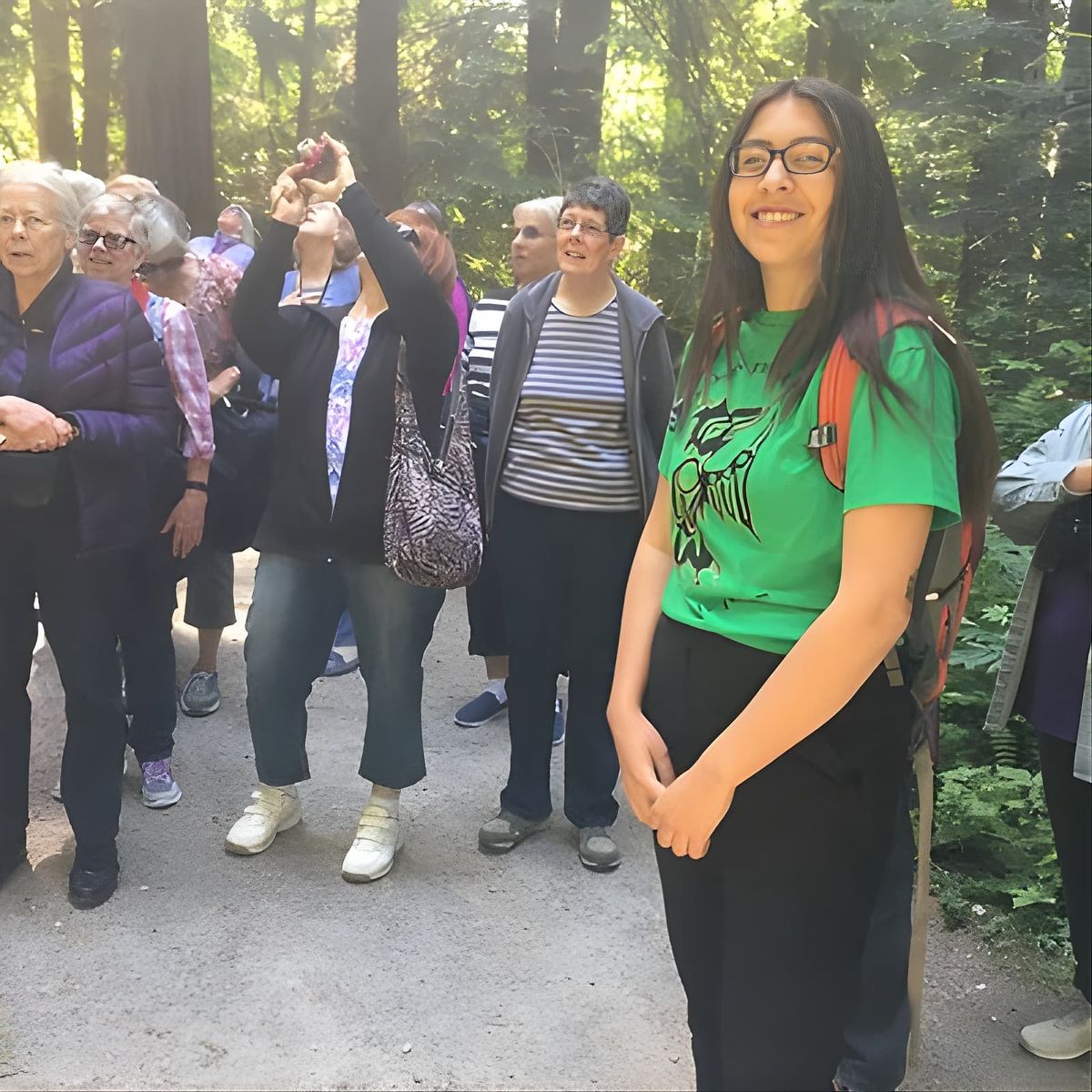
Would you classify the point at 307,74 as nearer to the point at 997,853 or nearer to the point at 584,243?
the point at 584,243

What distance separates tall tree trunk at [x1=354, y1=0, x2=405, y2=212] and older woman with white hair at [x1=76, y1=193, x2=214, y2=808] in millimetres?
1576

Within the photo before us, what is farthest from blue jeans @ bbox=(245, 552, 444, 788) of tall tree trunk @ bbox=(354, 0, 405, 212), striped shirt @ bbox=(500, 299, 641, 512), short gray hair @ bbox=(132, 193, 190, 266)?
tall tree trunk @ bbox=(354, 0, 405, 212)

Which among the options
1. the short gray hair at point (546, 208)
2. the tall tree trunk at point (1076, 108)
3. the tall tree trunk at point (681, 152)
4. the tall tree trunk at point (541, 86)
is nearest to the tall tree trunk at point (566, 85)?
the tall tree trunk at point (541, 86)

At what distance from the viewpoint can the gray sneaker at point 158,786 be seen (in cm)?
360

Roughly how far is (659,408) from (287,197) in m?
1.23

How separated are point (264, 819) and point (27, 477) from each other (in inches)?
50.9

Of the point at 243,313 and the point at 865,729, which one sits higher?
the point at 243,313

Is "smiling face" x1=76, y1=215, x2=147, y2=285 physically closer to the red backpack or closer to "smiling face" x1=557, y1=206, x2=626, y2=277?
"smiling face" x1=557, y1=206, x2=626, y2=277

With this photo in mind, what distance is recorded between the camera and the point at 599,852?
3.33m

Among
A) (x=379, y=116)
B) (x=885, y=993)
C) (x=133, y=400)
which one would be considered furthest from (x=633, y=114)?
(x=885, y=993)

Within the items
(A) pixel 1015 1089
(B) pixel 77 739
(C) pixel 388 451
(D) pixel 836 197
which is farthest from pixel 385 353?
(A) pixel 1015 1089

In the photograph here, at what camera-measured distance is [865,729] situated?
1.44m

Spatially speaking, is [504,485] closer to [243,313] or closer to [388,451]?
[388,451]

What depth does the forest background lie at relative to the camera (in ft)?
15.7
